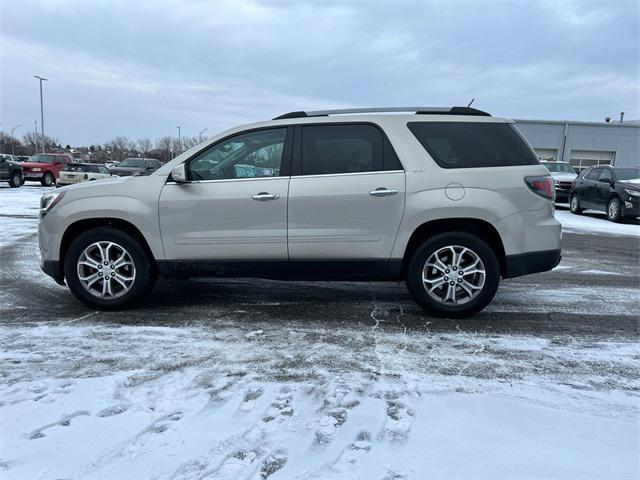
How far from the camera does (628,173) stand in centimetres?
1427

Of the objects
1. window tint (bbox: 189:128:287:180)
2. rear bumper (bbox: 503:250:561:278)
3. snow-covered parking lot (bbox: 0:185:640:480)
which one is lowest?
snow-covered parking lot (bbox: 0:185:640:480)

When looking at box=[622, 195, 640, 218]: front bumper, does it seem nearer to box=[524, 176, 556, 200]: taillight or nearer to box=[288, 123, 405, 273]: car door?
box=[524, 176, 556, 200]: taillight

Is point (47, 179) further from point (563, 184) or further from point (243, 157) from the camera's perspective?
point (243, 157)

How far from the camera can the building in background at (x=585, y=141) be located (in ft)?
133

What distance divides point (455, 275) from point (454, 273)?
0.07 ft

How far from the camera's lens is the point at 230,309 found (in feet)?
15.8

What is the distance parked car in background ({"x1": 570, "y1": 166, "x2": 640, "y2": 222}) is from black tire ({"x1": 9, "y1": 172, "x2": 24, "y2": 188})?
24.6 meters

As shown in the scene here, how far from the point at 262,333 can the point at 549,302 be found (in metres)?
3.23

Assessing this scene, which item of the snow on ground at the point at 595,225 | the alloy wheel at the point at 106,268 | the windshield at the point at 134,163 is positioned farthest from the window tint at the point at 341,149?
the windshield at the point at 134,163

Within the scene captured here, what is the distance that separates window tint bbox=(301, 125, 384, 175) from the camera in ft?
14.7

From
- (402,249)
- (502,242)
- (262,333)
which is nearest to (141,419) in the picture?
(262,333)

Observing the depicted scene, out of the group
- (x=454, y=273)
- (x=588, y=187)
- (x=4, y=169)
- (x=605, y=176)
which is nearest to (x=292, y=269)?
(x=454, y=273)

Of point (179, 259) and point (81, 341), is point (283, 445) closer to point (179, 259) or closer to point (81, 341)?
point (81, 341)

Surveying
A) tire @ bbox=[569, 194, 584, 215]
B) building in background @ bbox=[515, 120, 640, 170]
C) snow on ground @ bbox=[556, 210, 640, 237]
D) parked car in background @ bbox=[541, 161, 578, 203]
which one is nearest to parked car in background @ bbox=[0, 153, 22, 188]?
snow on ground @ bbox=[556, 210, 640, 237]
